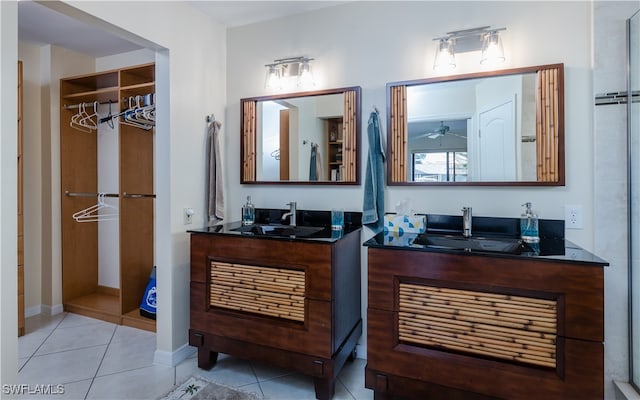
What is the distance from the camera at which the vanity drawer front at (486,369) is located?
4.55 ft

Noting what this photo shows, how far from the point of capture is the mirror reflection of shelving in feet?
7.82

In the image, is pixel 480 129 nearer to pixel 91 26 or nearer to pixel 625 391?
pixel 625 391

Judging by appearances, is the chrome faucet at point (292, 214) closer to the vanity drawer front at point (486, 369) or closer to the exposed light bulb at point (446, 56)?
the vanity drawer front at point (486, 369)

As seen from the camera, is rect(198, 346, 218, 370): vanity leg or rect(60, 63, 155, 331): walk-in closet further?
rect(60, 63, 155, 331): walk-in closet

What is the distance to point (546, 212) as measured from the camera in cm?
194

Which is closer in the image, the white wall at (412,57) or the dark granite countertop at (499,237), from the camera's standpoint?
the dark granite countertop at (499,237)

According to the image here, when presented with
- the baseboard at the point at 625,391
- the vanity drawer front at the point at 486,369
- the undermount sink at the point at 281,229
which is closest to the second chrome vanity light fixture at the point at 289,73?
the undermount sink at the point at 281,229

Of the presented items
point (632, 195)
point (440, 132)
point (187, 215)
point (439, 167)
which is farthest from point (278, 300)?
point (632, 195)

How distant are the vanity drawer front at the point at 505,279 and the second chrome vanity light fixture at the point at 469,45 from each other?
4.13 feet

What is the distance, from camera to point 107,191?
341cm

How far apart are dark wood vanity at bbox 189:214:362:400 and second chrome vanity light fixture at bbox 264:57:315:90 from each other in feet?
3.82

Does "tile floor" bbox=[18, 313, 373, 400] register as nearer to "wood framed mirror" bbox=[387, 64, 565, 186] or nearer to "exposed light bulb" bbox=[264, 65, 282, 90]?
"wood framed mirror" bbox=[387, 64, 565, 186]

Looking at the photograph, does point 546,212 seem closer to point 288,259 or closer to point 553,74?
point 553,74

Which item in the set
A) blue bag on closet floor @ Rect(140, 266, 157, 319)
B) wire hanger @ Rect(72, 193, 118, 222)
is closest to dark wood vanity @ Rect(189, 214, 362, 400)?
blue bag on closet floor @ Rect(140, 266, 157, 319)
